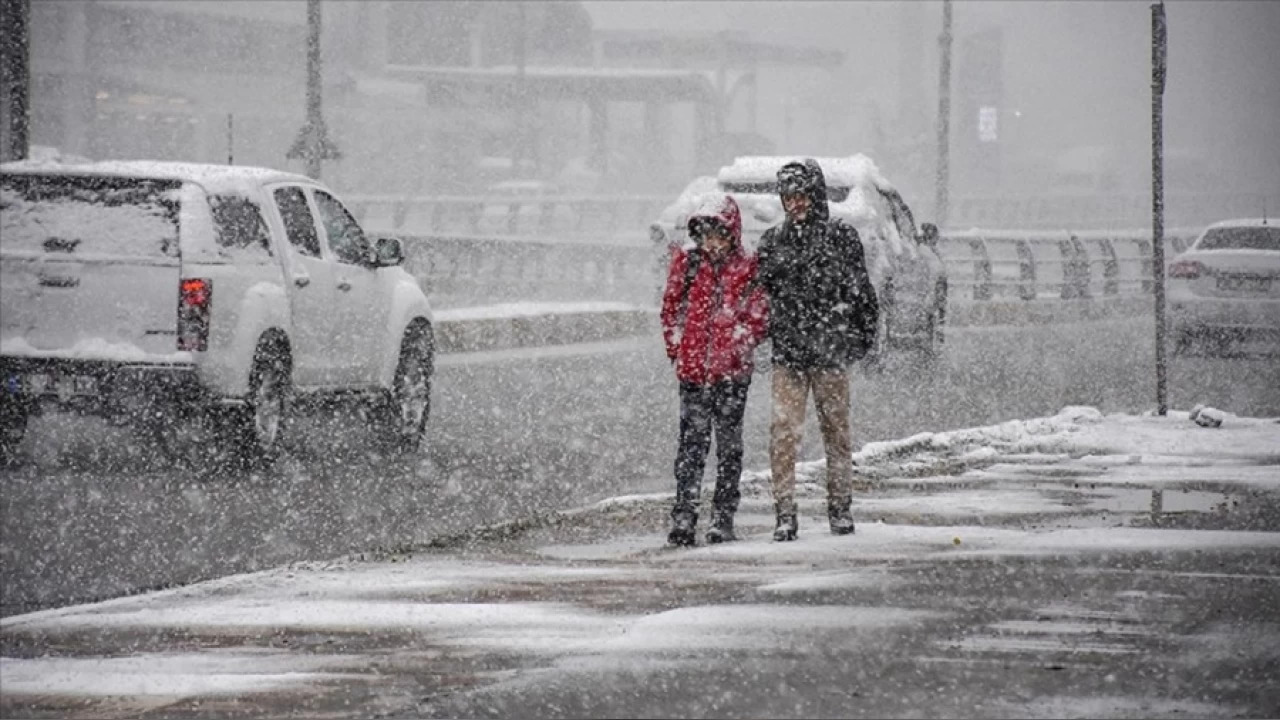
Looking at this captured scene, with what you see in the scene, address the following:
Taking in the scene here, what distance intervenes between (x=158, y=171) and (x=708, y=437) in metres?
4.44

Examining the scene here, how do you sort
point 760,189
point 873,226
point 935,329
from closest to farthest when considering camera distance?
point 873,226 < point 760,189 < point 935,329

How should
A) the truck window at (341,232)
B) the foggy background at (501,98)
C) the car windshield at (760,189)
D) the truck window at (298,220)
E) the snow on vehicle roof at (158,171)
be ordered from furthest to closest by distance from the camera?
the foggy background at (501,98)
the car windshield at (760,189)
the truck window at (341,232)
the truck window at (298,220)
the snow on vehicle roof at (158,171)

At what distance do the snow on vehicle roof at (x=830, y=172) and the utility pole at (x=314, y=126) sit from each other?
5.46 meters

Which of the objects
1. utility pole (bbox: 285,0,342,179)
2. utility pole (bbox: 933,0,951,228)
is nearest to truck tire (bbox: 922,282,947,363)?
utility pole (bbox: 285,0,342,179)

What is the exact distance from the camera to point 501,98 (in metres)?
76.7

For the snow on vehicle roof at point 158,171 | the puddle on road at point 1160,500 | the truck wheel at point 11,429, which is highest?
the snow on vehicle roof at point 158,171

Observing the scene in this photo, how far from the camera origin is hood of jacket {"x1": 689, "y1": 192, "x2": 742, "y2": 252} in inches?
388

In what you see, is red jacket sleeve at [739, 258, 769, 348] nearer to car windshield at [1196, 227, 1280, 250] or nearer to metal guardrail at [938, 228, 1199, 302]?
car windshield at [1196, 227, 1280, 250]

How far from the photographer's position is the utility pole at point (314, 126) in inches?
1026

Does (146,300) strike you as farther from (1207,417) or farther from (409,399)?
(1207,417)

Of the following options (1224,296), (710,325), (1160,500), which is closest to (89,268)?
(710,325)

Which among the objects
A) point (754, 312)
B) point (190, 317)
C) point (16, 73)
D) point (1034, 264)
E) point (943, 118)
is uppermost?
point (943, 118)

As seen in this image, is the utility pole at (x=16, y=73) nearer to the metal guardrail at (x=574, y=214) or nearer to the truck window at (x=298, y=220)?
the truck window at (x=298, y=220)

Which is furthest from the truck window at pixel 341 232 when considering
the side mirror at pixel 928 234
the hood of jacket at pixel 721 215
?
the side mirror at pixel 928 234
